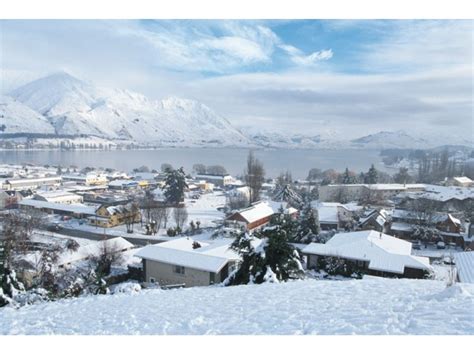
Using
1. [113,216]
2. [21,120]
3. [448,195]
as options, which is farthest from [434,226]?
[21,120]

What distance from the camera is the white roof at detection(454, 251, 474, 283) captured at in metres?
4.48

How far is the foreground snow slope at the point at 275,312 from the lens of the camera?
2.13m

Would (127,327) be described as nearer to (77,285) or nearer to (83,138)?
(77,285)

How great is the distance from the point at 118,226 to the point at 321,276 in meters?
9.87

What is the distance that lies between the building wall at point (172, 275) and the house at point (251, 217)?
5372 mm

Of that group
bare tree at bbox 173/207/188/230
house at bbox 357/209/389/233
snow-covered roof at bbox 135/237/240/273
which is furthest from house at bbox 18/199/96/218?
house at bbox 357/209/389/233

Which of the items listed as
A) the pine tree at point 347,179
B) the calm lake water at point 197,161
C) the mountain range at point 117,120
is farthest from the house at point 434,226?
the mountain range at point 117,120

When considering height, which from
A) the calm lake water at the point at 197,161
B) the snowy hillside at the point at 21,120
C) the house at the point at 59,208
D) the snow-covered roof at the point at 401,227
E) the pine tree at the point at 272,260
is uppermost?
the snowy hillside at the point at 21,120

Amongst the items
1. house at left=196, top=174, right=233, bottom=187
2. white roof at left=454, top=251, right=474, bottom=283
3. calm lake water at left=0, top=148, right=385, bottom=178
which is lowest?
house at left=196, top=174, right=233, bottom=187

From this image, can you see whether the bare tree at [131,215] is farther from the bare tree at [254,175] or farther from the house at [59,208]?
the bare tree at [254,175]

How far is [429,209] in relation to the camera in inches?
504

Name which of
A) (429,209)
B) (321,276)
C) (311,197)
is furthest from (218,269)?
(311,197)

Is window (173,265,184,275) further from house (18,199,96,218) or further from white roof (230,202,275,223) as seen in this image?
house (18,199,96,218)

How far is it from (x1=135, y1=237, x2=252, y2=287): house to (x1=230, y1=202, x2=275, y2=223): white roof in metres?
5.53
